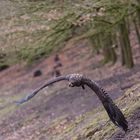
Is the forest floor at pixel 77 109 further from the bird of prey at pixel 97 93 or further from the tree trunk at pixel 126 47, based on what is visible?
the tree trunk at pixel 126 47

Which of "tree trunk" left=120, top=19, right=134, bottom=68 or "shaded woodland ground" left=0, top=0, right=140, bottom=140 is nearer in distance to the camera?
"shaded woodland ground" left=0, top=0, right=140, bottom=140

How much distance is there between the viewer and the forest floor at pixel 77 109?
10367mm

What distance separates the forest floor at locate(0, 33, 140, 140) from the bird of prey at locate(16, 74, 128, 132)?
0.86 feet

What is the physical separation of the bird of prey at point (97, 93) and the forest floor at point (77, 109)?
0.86ft

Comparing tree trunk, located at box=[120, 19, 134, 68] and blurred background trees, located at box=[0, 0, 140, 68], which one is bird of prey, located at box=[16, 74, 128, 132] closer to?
blurred background trees, located at box=[0, 0, 140, 68]

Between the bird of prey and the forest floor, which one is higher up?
the bird of prey

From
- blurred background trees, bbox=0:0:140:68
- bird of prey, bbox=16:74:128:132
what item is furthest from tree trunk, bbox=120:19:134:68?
bird of prey, bbox=16:74:128:132

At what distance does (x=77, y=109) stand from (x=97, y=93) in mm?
8680

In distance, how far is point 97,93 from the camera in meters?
8.43

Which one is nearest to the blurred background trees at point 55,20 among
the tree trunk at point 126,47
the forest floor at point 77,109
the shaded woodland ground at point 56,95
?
the shaded woodland ground at point 56,95

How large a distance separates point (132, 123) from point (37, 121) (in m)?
9.31

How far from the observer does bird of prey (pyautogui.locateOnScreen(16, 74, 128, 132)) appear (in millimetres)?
8148

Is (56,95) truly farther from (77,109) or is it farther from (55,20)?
(55,20)

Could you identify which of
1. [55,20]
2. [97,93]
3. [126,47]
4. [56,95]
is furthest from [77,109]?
[97,93]
